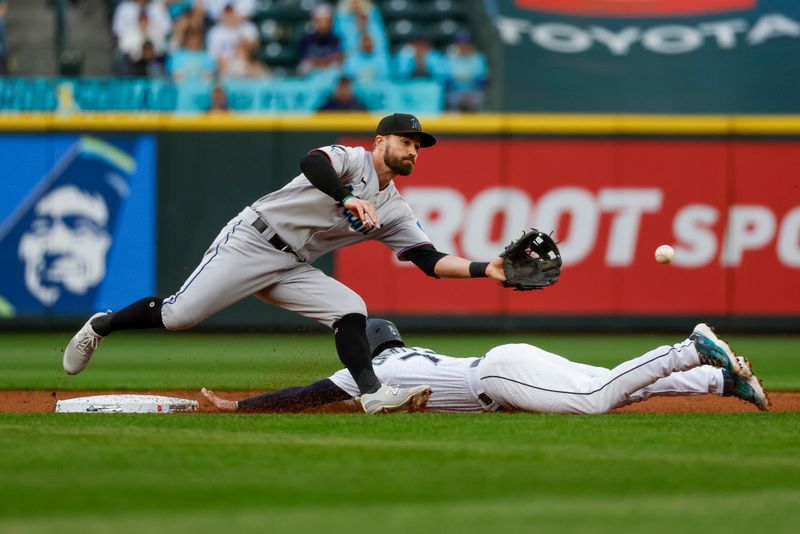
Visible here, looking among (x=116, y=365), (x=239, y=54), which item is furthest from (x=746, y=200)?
(x=116, y=365)

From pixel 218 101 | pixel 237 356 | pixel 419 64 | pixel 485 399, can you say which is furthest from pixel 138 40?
pixel 485 399

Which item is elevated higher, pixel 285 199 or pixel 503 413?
pixel 285 199

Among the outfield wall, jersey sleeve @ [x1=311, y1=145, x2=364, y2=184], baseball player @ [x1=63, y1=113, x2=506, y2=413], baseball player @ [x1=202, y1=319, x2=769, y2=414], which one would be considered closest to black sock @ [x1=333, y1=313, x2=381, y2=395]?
baseball player @ [x1=63, y1=113, x2=506, y2=413]

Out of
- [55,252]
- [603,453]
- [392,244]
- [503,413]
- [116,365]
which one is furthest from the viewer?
[55,252]

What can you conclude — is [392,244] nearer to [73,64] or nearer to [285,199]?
[285,199]

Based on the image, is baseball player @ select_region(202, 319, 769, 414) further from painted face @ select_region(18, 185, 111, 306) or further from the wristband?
painted face @ select_region(18, 185, 111, 306)

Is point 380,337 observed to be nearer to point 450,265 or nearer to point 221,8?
point 450,265

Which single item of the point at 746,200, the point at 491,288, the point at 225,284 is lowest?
the point at 491,288
